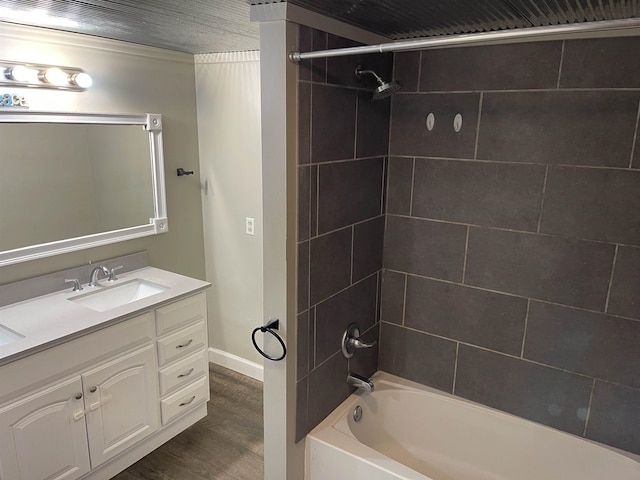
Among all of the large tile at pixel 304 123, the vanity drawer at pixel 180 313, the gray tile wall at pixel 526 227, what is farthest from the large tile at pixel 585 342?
the vanity drawer at pixel 180 313

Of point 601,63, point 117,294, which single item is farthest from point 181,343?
point 601,63

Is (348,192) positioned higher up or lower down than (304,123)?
lower down

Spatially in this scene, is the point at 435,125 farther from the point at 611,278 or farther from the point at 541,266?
the point at 611,278

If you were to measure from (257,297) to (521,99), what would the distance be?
1986mm

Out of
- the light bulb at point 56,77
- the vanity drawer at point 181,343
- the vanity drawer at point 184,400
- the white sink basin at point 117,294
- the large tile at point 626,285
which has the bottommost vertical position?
the vanity drawer at point 184,400

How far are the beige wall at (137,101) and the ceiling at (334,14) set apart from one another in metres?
0.14

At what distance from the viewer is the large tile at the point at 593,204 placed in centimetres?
170

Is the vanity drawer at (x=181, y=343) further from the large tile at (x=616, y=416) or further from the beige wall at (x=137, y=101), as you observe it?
the large tile at (x=616, y=416)

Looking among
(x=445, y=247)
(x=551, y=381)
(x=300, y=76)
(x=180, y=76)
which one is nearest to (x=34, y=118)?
(x=180, y=76)

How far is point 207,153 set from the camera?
121 inches

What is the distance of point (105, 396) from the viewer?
216 cm

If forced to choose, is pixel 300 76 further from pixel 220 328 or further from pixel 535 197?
pixel 220 328

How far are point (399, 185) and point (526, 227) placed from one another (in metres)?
0.58

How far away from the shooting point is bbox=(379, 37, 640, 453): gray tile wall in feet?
5.62
